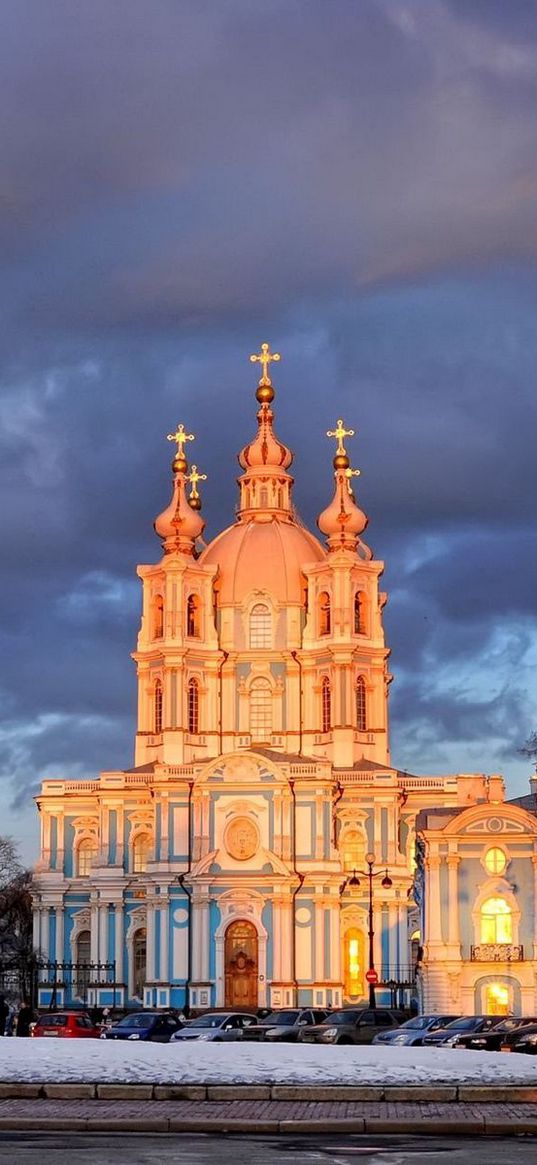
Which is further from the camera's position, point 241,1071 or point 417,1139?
point 241,1071

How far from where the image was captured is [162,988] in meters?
92.2

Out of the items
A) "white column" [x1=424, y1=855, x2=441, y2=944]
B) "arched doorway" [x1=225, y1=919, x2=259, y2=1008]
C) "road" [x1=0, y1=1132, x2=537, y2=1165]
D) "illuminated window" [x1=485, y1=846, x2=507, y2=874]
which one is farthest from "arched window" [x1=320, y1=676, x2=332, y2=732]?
"road" [x1=0, y1=1132, x2=537, y2=1165]

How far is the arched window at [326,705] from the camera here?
10162cm

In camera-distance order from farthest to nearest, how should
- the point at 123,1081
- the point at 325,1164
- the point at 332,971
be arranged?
the point at 332,971, the point at 123,1081, the point at 325,1164

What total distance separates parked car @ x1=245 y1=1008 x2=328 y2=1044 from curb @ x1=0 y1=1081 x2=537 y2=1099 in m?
15.4

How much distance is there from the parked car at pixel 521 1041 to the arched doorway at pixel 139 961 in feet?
183

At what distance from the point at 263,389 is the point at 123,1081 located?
85.4 meters

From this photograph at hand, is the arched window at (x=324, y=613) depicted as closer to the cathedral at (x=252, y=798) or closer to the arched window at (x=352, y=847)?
the cathedral at (x=252, y=798)

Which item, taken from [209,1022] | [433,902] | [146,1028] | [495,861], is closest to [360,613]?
[495,861]

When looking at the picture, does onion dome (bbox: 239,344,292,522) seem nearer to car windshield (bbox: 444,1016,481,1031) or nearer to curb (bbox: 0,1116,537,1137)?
car windshield (bbox: 444,1016,481,1031)

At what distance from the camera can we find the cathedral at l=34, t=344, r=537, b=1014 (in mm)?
92812

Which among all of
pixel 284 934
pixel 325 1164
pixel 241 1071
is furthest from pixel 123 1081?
pixel 284 934

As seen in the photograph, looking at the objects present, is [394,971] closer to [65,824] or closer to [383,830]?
[383,830]

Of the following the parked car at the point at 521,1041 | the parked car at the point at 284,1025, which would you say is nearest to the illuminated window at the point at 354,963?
the parked car at the point at 284,1025
